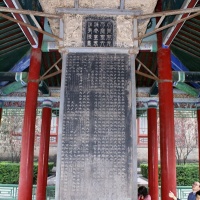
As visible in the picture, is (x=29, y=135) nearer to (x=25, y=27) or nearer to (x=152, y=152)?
(x=25, y=27)

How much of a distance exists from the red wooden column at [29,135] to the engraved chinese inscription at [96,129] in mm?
2858

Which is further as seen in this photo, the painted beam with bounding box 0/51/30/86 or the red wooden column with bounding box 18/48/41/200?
the painted beam with bounding box 0/51/30/86

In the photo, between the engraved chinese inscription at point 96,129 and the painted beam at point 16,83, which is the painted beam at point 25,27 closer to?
the painted beam at point 16,83

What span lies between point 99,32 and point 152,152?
7.25m

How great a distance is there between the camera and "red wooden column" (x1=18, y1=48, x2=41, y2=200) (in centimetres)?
550

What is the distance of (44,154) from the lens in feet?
31.9

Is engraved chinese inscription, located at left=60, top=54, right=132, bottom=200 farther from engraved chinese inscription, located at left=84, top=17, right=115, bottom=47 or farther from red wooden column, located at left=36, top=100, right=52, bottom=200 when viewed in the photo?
red wooden column, located at left=36, top=100, right=52, bottom=200

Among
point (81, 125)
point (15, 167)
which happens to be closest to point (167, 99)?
point (81, 125)

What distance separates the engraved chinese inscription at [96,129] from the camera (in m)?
2.96

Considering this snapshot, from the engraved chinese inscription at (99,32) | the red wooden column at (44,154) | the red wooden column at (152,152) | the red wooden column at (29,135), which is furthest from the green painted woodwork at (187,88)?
the engraved chinese inscription at (99,32)

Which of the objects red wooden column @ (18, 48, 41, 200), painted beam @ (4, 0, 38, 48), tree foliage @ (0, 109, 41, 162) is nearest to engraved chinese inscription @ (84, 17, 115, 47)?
painted beam @ (4, 0, 38, 48)

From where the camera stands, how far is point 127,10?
3467 millimetres

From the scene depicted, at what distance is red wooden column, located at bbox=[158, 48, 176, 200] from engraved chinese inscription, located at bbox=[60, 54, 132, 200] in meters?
2.23

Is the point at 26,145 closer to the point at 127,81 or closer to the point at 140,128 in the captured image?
the point at 127,81
